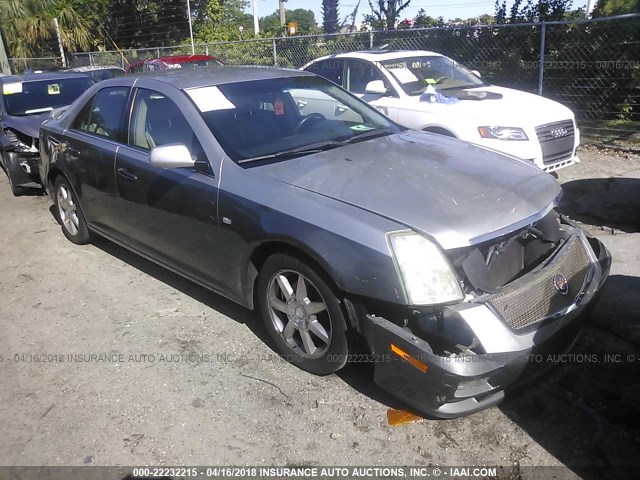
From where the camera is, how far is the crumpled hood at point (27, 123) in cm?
732

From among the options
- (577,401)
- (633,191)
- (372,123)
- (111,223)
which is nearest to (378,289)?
(577,401)

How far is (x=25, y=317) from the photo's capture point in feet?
14.4

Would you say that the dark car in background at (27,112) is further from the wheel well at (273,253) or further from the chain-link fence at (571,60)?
the chain-link fence at (571,60)

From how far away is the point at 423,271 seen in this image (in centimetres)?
274

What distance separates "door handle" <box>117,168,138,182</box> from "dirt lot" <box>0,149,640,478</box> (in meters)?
0.97

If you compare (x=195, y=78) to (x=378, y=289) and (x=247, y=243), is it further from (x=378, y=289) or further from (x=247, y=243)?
(x=378, y=289)

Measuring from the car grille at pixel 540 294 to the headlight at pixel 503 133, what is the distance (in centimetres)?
348

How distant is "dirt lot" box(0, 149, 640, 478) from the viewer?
9.29 feet

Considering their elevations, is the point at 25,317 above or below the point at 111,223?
below

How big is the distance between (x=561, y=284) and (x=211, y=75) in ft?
9.44

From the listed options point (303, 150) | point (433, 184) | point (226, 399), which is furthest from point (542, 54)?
point (226, 399)

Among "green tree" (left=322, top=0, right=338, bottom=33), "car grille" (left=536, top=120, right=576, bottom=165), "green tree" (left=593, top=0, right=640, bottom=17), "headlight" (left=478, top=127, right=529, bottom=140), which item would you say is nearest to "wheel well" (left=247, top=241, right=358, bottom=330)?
"headlight" (left=478, top=127, right=529, bottom=140)

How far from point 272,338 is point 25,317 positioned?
212 cm

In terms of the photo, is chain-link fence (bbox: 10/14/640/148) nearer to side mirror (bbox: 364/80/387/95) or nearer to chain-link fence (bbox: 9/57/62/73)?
side mirror (bbox: 364/80/387/95)
